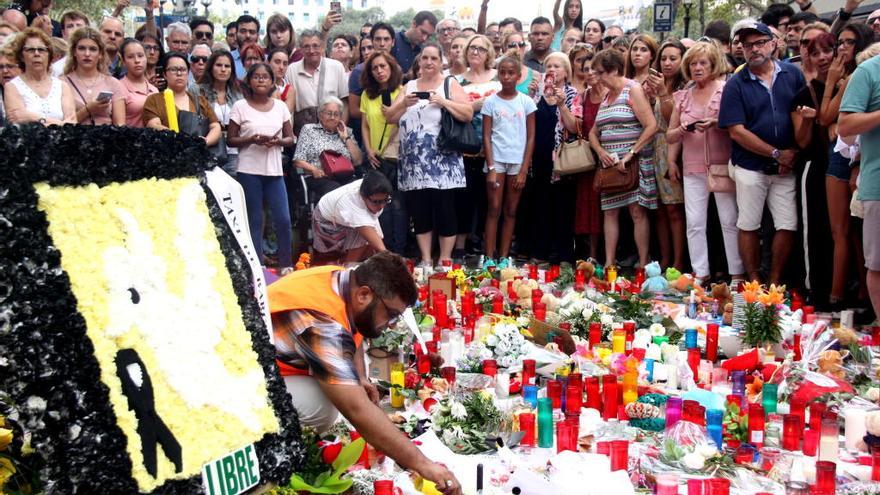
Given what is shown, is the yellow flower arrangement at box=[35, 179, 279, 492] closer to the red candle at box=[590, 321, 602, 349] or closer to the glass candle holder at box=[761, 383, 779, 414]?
the glass candle holder at box=[761, 383, 779, 414]

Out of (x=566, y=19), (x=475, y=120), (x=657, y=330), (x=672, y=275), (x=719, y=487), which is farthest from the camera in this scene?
(x=566, y=19)

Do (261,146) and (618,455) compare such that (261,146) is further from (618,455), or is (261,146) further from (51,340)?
(51,340)

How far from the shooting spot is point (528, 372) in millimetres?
→ 5312

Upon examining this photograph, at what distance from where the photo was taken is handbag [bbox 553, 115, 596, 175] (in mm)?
8977

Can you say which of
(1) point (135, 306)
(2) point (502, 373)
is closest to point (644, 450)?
(2) point (502, 373)

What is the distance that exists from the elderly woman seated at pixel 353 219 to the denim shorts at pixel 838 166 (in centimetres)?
334

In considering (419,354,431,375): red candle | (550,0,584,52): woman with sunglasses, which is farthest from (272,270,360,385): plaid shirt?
(550,0,584,52): woman with sunglasses

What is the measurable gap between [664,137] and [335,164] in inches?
124

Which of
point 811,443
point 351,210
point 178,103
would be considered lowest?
point 811,443

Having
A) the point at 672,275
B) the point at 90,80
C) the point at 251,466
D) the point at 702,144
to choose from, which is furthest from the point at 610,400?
the point at 90,80

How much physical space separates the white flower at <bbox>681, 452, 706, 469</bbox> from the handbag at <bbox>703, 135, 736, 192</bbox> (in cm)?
436

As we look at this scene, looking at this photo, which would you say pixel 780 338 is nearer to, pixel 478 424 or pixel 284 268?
pixel 478 424

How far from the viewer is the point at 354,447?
393cm

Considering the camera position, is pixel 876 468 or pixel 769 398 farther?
pixel 769 398
